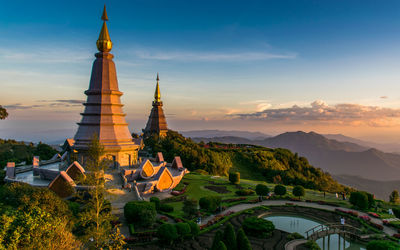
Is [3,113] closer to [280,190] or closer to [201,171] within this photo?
[201,171]

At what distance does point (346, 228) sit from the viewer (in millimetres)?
23141

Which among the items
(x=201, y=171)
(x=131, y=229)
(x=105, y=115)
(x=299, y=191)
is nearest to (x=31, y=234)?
(x=131, y=229)

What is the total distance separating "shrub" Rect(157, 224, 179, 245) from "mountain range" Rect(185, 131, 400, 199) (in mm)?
76610

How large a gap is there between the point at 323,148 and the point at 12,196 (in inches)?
6627

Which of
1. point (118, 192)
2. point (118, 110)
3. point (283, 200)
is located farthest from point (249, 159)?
point (118, 192)

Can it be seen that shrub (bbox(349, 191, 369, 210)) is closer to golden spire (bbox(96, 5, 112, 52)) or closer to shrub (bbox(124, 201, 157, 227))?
shrub (bbox(124, 201, 157, 227))

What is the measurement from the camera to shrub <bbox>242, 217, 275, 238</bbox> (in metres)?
20.5

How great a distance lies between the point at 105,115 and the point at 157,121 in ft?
120

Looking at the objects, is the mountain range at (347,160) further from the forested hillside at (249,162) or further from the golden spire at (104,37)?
the golden spire at (104,37)

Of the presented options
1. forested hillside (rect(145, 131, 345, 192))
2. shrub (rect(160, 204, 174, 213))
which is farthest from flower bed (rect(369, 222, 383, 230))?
forested hillside (rect(145, 131, 345, 192))

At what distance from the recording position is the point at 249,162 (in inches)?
2662

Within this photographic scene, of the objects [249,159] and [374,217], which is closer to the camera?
[374,217]

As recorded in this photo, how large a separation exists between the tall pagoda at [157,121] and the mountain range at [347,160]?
2539 centimetres

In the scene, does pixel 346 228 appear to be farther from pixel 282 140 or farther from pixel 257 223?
pixel 282 140
